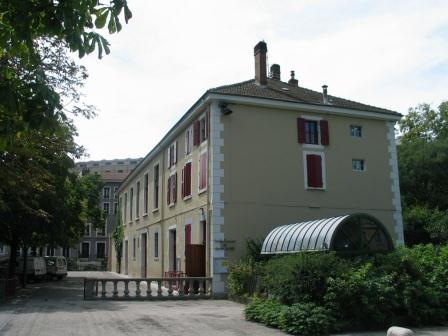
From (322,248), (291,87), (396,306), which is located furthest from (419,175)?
(396,306)

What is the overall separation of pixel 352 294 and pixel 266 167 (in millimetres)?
10610

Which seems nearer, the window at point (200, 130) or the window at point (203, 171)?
the window at point (203, 171)

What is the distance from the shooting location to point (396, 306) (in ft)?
38.9

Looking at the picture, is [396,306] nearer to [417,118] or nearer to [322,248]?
[322,248]

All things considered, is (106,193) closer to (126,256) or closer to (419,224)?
(126,256)

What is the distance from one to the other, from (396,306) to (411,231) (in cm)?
1618

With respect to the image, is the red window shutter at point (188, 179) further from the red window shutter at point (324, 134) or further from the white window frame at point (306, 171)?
the red window shutter at point (324, 134)

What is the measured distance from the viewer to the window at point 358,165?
23.5 metres

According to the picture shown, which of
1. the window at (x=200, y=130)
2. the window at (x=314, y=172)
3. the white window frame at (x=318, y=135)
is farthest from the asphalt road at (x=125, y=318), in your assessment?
the white window frame at (x=318, y=135)

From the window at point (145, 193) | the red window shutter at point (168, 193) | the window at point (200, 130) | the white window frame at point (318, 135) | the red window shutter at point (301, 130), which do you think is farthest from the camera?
the window at point (145, 193)

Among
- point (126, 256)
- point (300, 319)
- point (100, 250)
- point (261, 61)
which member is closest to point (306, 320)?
point (300, 319)

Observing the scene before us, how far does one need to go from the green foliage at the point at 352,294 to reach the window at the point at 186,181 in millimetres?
11142

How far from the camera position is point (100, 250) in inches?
3310

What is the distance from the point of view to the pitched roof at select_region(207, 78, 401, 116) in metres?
21.9
